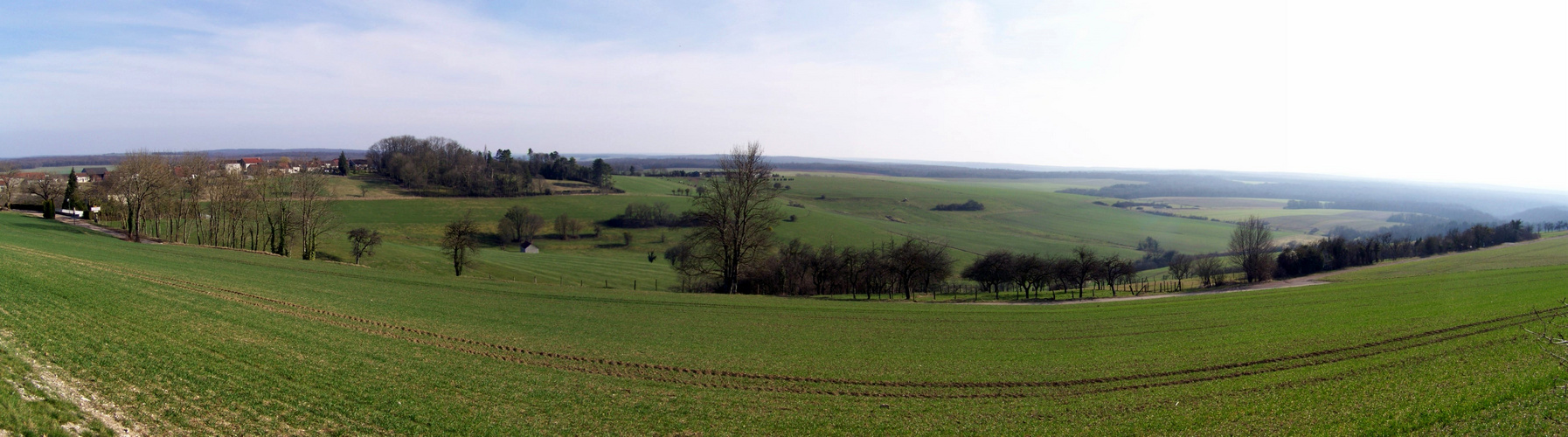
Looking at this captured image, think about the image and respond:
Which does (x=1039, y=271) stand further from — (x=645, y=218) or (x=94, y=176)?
(x=94, y=176)

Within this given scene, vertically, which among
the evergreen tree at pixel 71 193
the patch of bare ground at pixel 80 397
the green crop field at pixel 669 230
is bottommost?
the green crop field at pixel 669 230

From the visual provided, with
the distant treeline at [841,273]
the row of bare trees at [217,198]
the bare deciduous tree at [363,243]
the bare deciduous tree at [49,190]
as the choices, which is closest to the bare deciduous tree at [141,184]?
the row of bare trees at [217,198]

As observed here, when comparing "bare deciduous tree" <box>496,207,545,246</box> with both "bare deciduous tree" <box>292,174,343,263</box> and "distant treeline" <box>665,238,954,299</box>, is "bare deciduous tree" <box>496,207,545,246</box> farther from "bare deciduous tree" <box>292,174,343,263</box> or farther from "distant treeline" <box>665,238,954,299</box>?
"distant treeline" <box>665,238,954,299</box>

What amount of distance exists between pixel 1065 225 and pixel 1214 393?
126670 mm

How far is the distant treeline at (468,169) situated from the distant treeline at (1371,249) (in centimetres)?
11490

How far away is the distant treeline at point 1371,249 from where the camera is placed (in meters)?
69.7

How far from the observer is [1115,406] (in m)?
14.5

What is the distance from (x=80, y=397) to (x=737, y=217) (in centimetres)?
3494

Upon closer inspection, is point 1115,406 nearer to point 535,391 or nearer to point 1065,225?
point 535,391

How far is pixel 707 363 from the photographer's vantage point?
18.7 metres

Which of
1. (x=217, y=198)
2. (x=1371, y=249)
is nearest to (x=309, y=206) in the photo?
(x=217, y=198)

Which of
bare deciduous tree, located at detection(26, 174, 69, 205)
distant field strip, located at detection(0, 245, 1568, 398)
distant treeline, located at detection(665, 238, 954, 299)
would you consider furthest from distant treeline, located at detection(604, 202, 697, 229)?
distant field strip, located at detection(0, 245, 1568, 398)

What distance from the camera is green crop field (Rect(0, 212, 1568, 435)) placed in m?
11.2

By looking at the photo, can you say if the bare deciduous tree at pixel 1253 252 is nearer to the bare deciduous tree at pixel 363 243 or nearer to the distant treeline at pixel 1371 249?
the distant treeline at pixel 1371 249
